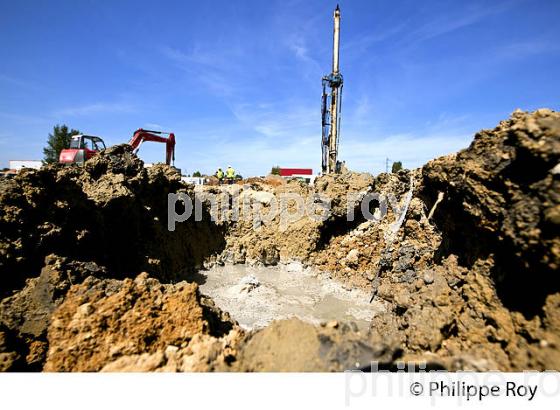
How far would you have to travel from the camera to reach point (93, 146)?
1262cm

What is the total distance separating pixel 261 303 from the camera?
842 cm

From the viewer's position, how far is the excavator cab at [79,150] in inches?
451

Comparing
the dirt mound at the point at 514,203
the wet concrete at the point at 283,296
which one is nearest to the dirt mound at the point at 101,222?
the wet concrete at the point at 283,296

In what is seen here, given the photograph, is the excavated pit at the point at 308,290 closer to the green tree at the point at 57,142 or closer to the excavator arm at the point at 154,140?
the excavator arm at the point at 154,140

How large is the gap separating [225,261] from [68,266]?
7.06 meters

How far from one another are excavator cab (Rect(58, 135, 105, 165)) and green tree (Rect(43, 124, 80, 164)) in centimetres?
2323

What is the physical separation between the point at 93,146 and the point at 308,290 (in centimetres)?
1057

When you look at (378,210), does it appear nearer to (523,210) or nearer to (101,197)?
(523,210)

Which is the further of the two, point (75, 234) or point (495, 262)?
point (75, 234)

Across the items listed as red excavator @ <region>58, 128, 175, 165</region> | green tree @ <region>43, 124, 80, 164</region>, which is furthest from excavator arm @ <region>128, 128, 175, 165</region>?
green tree @ <region>43, 124, 80, 164</region>

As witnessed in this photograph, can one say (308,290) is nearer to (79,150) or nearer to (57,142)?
(79,150)

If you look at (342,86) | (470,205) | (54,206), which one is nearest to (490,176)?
(470,205)

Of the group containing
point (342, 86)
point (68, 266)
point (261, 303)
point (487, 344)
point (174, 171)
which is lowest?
point (261, 303)

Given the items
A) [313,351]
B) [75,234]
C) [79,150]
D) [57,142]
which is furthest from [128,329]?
[57,142]
